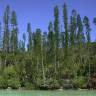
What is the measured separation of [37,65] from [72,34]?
41.3ft

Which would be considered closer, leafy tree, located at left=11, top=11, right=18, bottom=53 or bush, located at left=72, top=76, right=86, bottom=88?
bush, located at left=72, top=76, right=86, bottom=88

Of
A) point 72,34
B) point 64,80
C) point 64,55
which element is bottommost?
point 64,80

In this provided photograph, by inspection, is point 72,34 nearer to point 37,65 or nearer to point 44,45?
point 44,45

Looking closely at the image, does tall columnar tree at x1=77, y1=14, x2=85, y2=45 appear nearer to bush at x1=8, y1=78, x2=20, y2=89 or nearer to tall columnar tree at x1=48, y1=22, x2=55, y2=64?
tall columnar tree at x1=48, y1=22, x2=55, y2=64

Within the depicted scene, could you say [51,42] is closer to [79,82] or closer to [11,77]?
[11,77]

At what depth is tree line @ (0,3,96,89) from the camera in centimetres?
5959

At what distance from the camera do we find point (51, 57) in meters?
69.2

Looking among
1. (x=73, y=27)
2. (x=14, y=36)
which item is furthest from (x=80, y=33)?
(x=14, y=36)

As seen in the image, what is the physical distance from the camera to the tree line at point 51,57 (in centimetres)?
5959

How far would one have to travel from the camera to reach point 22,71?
62.7 metres

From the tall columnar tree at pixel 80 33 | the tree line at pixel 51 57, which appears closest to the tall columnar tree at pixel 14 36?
the tree line at pixel 51 57

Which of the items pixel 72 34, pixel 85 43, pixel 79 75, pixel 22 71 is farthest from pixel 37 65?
pixel 85 43

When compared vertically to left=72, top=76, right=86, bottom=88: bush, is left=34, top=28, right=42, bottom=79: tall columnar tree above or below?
above

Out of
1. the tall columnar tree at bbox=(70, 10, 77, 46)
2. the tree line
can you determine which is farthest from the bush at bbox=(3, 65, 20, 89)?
the tall columnar tree at bbox=(70, 10, 77, 46)
